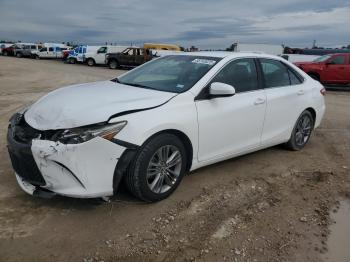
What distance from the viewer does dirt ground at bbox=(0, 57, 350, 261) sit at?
3.24 meters

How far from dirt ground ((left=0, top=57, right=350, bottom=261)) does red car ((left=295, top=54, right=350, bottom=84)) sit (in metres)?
12.5

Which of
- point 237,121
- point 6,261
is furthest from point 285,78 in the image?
point 6,261

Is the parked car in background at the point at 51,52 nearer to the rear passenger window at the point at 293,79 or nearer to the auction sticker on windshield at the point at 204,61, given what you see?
the rear passenger window at the point at 293,79

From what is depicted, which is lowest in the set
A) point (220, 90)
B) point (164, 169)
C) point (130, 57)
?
point (130, 57)

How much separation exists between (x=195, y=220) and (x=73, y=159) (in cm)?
130

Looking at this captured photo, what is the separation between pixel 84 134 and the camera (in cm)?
349

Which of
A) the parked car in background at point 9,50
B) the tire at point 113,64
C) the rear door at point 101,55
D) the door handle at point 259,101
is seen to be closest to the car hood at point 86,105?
the door handle at point 259,101

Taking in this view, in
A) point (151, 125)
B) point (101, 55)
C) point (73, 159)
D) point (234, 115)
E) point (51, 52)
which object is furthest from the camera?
point (51, 52)

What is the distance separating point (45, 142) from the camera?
3.49 meters

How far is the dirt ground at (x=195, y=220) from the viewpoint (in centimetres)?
324

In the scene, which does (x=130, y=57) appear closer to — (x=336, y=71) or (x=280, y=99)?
(x=336, y=71)

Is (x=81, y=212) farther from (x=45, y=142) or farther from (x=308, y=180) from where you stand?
(x=308, y=180)

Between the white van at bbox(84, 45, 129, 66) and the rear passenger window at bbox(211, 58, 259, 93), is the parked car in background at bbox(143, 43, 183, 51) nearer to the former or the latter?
the white van at bbox(84, 45, 129, 66)

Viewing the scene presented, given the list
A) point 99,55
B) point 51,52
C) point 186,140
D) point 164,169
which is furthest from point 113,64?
point 164,169
